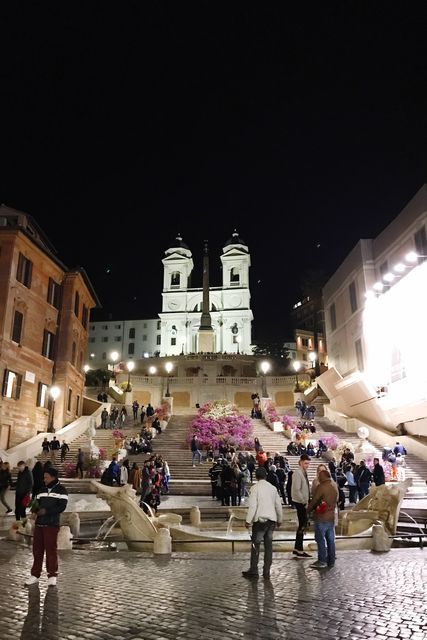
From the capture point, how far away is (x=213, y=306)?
312 ft

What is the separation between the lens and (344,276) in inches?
1401

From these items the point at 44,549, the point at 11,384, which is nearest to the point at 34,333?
the point at 11,384

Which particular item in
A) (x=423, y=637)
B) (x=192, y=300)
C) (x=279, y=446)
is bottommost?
(x=423, y=637)

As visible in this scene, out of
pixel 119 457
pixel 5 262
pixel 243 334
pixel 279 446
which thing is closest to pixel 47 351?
pixel 5 262

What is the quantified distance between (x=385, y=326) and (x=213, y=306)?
220ft

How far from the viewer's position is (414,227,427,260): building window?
25.4m

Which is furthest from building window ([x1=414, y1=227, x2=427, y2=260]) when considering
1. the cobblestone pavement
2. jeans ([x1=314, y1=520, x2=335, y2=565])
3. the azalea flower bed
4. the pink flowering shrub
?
jeans ([x1=314, y1=520, x2=335, y2=565])

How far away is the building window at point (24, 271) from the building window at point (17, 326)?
2085 mm

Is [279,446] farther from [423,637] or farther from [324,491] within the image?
[423,637]

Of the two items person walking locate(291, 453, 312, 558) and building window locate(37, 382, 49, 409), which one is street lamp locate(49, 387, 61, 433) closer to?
building window locate(37, 382, 49, 409)

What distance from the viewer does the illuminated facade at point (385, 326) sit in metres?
24.8

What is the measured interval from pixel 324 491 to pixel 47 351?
28.0 meters

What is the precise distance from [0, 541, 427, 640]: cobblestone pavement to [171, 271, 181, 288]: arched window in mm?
89291

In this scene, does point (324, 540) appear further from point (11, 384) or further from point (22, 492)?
point (11, 384)
